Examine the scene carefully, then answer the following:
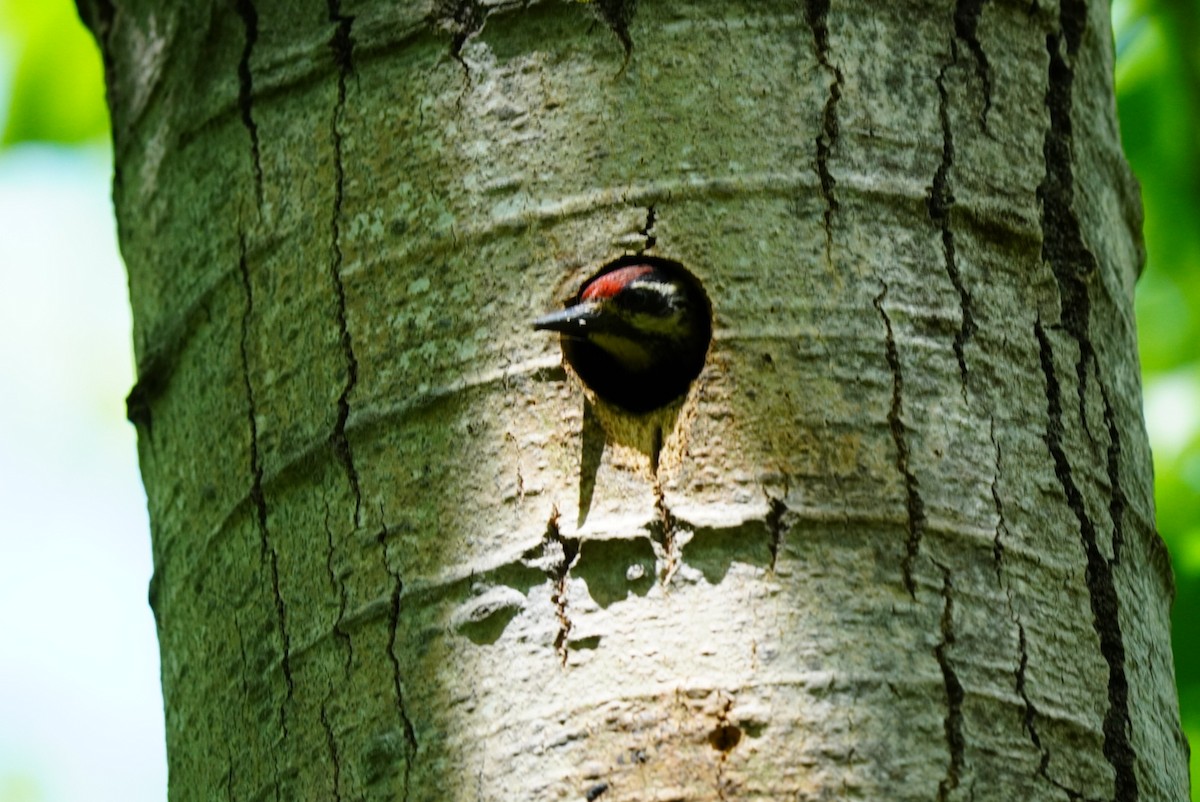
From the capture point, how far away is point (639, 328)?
1.77 meters

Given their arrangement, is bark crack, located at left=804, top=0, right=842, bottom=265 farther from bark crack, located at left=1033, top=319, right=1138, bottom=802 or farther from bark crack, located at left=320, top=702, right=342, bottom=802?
bark crack, located at left=320, top=702, right=342, bottom=802

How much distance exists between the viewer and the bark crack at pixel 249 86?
2.08m

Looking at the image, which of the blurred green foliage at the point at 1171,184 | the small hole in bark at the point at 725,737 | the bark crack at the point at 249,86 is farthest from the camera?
the blurred green foliage at the point at 1171,184

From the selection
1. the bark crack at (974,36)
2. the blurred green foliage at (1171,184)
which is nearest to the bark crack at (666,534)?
the bark crack at (974,36)

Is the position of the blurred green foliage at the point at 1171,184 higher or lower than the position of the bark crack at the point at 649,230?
higher

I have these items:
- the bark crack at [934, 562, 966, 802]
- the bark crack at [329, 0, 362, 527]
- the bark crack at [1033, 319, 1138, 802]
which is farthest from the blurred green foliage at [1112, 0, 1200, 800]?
the bark crack at [329, 0, 362, 527]

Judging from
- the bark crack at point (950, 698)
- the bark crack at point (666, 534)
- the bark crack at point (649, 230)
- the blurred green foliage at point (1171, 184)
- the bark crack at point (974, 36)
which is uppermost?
the blurred green foliage at point (1171, 184)

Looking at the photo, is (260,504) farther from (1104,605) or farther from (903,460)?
(1104,605)

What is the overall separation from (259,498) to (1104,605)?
0.99m

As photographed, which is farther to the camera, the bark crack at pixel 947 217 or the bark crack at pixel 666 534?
A: the bark crack at pixel 947 217

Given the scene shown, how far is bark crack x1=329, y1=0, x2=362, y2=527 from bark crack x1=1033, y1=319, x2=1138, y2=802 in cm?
80

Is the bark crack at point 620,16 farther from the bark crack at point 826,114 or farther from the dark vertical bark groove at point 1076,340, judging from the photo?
the dark vertical bark groove at point 1076,340

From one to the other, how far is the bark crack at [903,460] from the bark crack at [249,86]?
0.81 m

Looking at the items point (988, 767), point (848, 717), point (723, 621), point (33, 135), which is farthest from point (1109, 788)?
point (33, 135)
